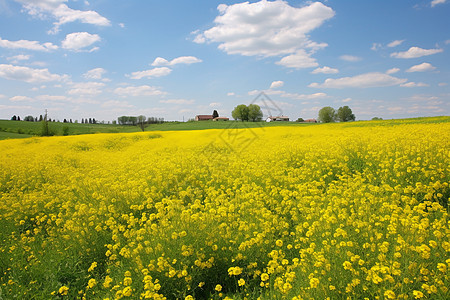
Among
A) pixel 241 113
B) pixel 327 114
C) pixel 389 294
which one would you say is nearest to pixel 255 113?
pixel 241 113

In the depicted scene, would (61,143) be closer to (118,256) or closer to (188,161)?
(188,161)

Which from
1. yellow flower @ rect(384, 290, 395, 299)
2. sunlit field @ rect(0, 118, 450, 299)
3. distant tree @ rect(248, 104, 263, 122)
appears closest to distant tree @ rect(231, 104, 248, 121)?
distant tree @ rect(248, 104, 263, 122)

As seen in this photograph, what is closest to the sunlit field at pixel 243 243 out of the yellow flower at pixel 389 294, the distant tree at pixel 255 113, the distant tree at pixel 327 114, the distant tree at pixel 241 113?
→ the yellow flower at pixel 389 294

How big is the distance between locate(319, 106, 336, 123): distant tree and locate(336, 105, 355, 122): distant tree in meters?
2.29

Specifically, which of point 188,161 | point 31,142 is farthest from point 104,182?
point 31,142

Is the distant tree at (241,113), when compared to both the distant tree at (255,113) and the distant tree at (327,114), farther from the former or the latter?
the distant tree at (327,114)

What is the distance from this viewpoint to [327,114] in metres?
95.6

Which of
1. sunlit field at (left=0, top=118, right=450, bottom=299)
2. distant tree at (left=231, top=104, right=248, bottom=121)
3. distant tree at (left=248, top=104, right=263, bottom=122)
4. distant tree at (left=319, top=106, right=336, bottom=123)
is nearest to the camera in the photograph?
sunlit field at (left=0, top=118, right=450, bottom=299)

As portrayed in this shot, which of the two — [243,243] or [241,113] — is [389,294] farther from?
[241,113]

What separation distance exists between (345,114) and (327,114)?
310 inches

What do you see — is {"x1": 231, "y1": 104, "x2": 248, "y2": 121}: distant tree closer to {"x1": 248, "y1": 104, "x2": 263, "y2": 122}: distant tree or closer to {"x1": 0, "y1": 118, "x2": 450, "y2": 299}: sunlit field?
{"x1": 248, "y1": 104, "x2": 263, "y2": 122}: distant tree

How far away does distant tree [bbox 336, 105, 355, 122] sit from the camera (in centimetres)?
9738

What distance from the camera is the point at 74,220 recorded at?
5.59 metres

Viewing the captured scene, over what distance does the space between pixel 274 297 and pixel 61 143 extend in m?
24.2
